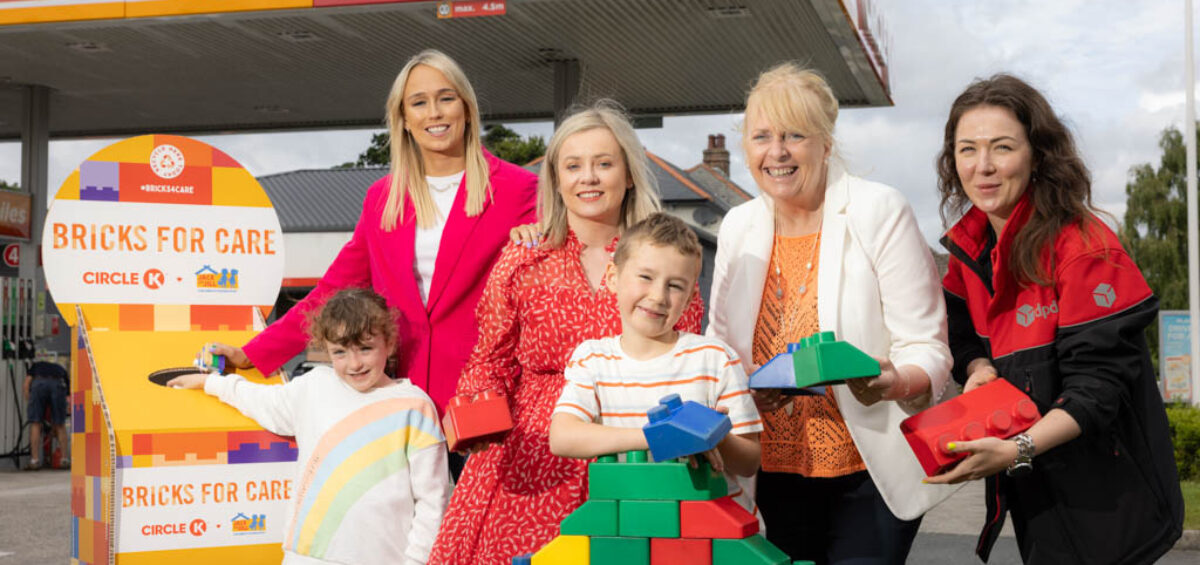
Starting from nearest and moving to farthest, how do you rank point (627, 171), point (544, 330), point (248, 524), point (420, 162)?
point (544, 330)
point (627, 171)
point (420, 162)
point (248, 524)

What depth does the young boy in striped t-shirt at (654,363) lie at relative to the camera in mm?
2672

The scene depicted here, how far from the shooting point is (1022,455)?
2.52 m

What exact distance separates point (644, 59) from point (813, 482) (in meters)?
13.9

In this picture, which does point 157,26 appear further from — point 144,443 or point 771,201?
point 771,201

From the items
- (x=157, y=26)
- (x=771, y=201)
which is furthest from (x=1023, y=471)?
(x=157, y=26)

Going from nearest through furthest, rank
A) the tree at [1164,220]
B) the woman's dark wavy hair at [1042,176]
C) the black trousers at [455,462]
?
the woman's dark wavy hair at [1042,176]
the black trousers at [455,462]
the tree at [1164,220]

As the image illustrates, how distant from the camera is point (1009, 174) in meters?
2.72

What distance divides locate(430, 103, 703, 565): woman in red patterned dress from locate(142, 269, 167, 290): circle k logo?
1.89 m

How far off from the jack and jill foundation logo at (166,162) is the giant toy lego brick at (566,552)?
2.90 m

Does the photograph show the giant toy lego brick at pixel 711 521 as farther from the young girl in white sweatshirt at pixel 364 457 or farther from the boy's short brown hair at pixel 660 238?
the young girl in white sweatshirt at pixel 364 457

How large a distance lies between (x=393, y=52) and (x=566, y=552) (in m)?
14.1

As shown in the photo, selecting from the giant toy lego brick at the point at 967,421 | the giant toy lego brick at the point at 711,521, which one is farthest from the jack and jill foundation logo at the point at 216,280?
the giant toy lego brick at the point at 967,421

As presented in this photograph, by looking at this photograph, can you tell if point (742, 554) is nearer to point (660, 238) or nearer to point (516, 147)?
point (660, 238)

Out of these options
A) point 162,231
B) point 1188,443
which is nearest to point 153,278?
point 162,231
